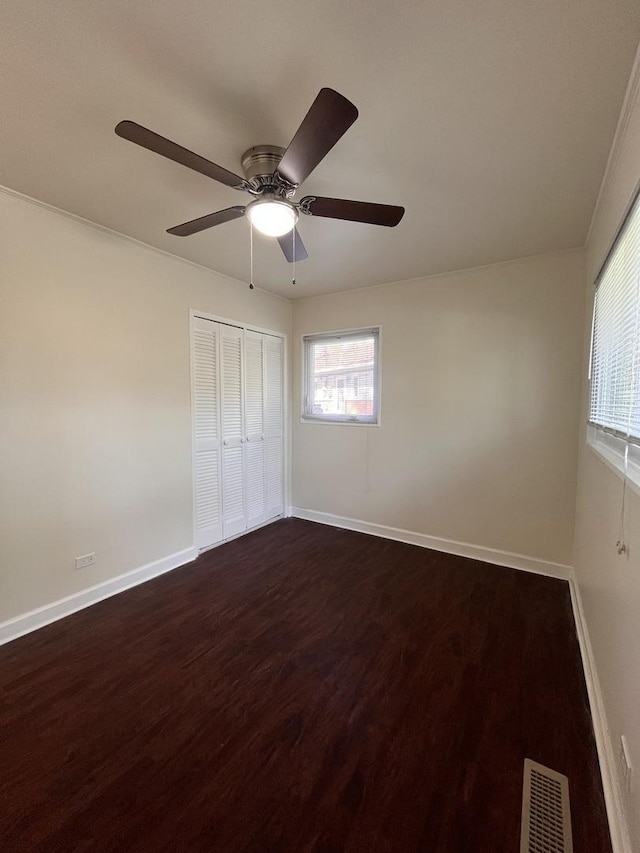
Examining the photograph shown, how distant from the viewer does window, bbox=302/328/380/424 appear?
381 cm

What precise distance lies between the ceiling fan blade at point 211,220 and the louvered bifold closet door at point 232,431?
1502mm

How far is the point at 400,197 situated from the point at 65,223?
2.12 m

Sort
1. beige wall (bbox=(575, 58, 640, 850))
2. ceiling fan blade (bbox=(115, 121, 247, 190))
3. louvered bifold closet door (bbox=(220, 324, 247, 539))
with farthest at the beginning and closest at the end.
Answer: louvered bifold closet door (bbox=(220, 324, 247, 539))
ceiling fan blade (bbox=(115, 121, 247, 190))
beige wall (bbox=(575, 58, 640, 850))

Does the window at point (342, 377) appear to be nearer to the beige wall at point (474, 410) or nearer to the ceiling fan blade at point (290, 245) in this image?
the beige wall at point (474, 410)

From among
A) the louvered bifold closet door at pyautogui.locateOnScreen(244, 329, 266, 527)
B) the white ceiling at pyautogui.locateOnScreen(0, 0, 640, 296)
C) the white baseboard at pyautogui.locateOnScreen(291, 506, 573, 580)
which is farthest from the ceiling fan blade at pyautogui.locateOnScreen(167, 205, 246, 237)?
the white baseboard at pyautogui.locateOnScreen(291, 506, 573, 580)

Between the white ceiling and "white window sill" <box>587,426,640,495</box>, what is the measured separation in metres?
1.35

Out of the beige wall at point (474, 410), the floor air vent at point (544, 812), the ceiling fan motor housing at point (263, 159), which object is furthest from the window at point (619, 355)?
the ceiling fan motor housing at point (263, 159)

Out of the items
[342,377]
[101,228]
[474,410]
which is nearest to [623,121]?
[474,410]

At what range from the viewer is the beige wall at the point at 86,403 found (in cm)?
213

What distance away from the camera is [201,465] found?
3.31 metres

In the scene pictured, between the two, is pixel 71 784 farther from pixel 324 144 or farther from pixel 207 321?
pixel 207 321

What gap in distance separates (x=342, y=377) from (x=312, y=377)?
0.41 metres

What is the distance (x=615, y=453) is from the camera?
161 centimetres

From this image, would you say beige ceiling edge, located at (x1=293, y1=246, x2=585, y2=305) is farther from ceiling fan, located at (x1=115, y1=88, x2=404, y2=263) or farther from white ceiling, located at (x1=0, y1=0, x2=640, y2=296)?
ceiling fan, located at (x1=115, y1=88, x2=404, y2=263)
